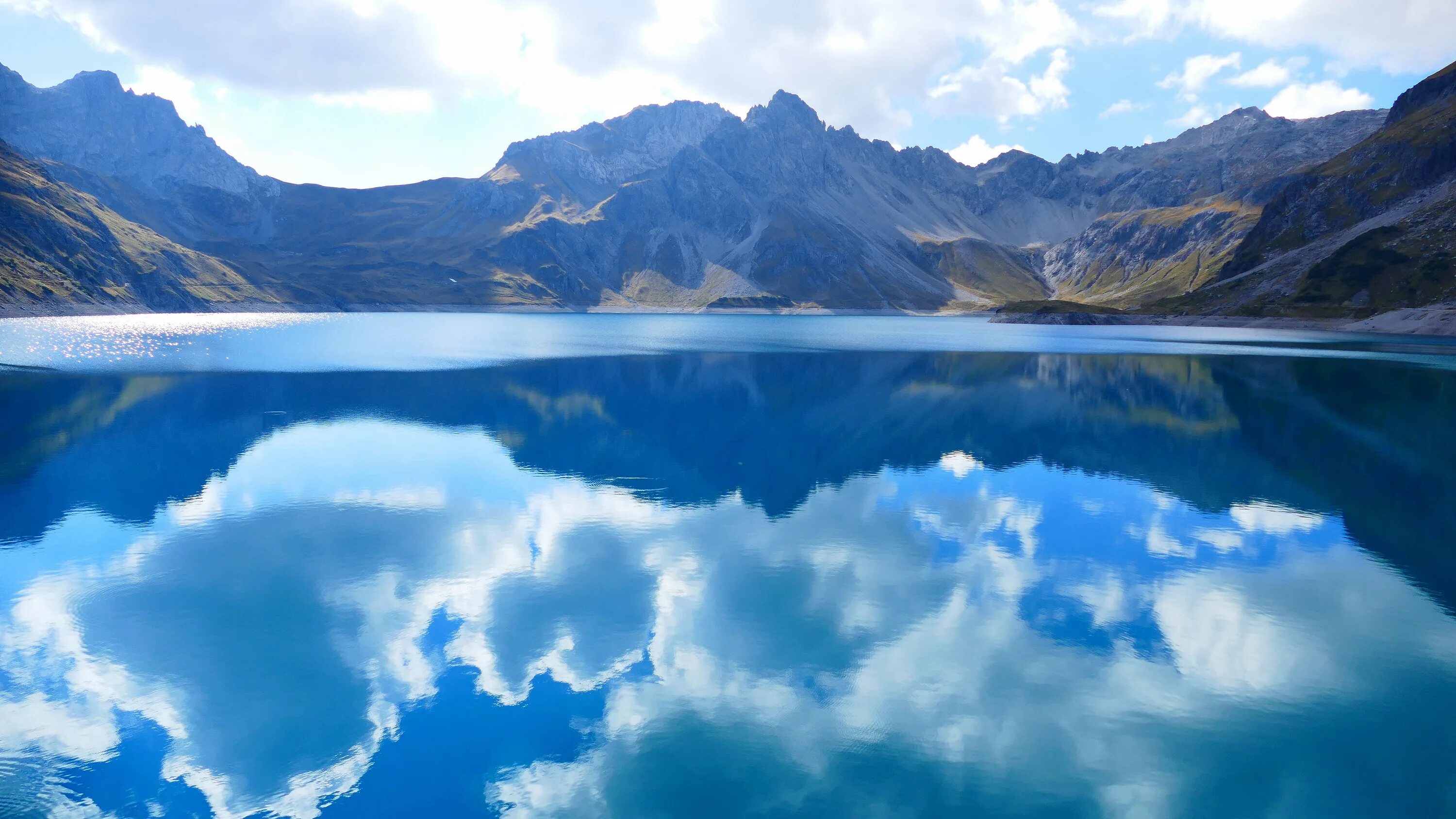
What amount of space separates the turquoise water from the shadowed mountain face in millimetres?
568

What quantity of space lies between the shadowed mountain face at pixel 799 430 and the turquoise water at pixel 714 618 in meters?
0.57

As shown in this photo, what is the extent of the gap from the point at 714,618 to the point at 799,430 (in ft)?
127

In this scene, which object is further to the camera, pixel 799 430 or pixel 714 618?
pixel 799 430

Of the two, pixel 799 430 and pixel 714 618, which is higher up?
pixel 799 430

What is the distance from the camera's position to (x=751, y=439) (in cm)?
6000

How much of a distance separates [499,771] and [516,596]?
10731 millimetres

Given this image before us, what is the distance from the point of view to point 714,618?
26.3 metres

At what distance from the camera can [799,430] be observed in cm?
6400

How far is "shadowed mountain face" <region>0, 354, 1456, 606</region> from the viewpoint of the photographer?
4309cm

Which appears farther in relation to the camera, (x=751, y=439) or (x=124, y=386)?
(x=124, y=386)

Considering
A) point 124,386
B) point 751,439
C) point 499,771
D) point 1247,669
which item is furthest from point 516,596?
point 124,386

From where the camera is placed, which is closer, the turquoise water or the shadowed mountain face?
the turquoise water

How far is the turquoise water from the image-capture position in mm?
17453

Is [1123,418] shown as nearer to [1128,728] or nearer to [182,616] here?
[1128,728]
